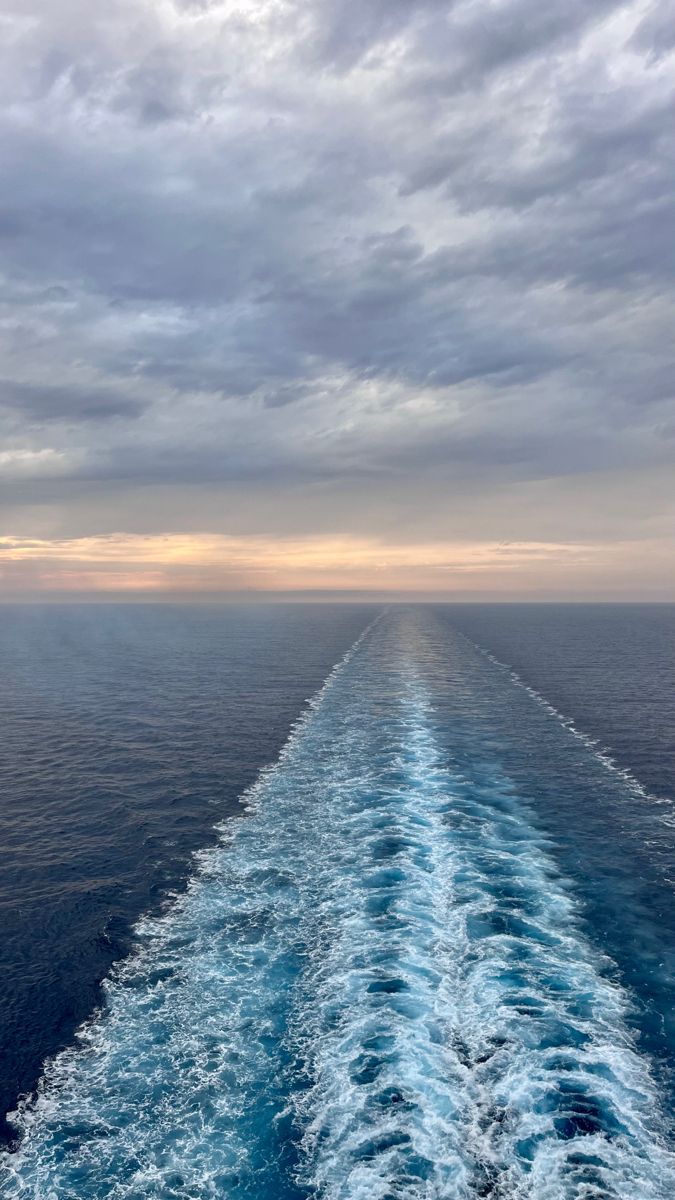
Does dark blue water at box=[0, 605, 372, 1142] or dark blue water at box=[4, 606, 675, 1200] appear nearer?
dark blue water at box=[4, 606, 675, 1200]

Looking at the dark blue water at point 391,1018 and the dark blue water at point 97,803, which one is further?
the dark blue water at point 97,803

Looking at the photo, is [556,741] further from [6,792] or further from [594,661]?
[594,661]

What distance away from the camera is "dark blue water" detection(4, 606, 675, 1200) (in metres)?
16.5

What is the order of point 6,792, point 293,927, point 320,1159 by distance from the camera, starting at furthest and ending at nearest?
point 6,792 → point 293,927 → point 320,1159

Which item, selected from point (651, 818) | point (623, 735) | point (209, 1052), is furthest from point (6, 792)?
point (623, 735)

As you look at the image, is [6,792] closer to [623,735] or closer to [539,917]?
[539,917]

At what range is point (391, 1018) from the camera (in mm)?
22000

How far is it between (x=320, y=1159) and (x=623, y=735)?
5491 centimetres

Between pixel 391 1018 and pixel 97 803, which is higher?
pixel 391 1018

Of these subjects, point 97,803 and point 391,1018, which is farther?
point 97,803

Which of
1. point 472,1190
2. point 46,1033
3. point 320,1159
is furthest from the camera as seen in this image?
point 46,1033

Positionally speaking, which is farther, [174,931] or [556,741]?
[556,741]

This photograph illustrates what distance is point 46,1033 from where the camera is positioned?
71.8 ft

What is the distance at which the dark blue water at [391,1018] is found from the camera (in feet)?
54.1
